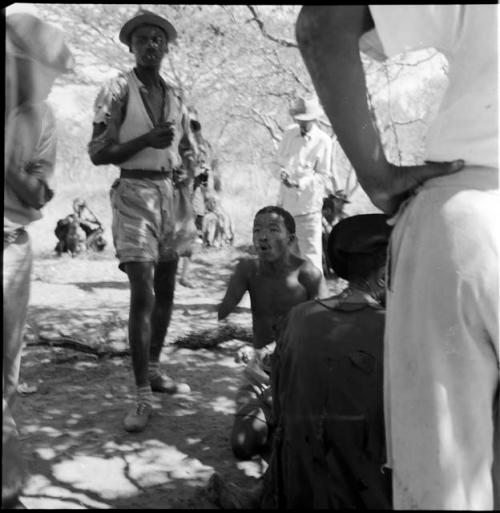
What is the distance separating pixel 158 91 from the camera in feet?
12.8

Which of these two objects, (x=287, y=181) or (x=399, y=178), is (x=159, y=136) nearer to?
(x=399, y=178)

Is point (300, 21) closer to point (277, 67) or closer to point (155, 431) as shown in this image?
point (155, 431)

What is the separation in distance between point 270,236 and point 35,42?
1744mm

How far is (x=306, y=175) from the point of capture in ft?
24.2

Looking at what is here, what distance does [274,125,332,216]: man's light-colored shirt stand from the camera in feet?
23.9

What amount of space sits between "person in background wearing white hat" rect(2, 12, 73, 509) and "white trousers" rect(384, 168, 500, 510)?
5.16ft

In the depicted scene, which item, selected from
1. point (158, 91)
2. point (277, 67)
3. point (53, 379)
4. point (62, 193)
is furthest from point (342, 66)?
point (62, 193)

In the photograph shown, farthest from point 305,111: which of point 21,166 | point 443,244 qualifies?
point 443,244

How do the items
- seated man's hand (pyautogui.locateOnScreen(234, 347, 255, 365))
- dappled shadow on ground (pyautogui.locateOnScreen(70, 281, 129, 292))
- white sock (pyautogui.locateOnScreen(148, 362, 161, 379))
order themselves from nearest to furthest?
1. white sock (pyautogui.locateOnScreen(148, 362, 161, 379))
2. seated man's hand (pyautogui.locateOnScreen(234, 347, 255, 365))
3. dappled shadow on ground (pyautogui.locateOnScreen(70, 281, 129, 292))

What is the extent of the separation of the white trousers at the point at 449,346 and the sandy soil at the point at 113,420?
1562mm

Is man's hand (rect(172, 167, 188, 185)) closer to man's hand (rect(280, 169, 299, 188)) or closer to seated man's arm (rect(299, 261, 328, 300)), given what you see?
seated man's arm (rect(299, 261, 328, 300))

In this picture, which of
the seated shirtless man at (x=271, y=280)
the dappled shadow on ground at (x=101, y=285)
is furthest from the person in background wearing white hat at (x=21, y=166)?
the dappled shadow on ground at (x=101, y=285)

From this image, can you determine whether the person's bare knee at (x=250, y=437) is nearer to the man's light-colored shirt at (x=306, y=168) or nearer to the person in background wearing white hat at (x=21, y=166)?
the person in background wearing white hat at (x=21, y=166)

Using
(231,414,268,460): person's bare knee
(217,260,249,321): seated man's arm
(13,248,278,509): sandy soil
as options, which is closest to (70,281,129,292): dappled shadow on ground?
(13,248,278,509): sandy soil
